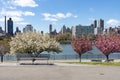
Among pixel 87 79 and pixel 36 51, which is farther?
pixel 36 51

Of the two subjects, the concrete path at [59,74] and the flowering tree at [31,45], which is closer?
the concrete path at [59,74]

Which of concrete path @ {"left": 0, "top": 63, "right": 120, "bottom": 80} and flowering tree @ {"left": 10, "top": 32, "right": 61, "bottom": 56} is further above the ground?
flowering tree @ {"left": 10, "top": 32, "right": 61, "bottom": 56}

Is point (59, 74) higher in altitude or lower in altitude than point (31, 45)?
lower

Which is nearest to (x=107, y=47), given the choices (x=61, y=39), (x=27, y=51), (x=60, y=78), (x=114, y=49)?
(x=114, y=49)

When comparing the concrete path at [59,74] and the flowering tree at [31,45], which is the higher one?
the flowering tree at [31,45]

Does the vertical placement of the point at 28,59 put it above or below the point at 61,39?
below

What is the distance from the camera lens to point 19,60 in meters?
40.5

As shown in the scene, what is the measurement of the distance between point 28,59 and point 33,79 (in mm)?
20067

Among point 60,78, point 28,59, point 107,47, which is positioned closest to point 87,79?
point 60,78

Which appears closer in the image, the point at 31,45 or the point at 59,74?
the point at 59,74

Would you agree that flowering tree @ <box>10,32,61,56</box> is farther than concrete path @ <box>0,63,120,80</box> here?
Yes

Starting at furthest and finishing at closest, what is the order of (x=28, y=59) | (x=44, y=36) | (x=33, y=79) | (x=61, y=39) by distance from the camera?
(x=61, y=39) → (x=44, y=36) → (x=28, y=59) → (x=33, y=79)

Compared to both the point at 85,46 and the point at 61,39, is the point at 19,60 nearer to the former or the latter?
the point at 85,46

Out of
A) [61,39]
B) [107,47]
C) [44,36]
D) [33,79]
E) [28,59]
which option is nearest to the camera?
[33,79]
